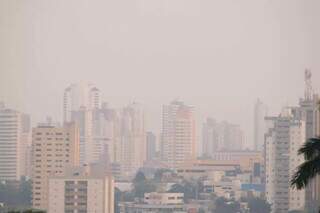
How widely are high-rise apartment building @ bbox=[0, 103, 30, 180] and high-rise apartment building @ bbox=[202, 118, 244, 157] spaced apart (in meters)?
19.1

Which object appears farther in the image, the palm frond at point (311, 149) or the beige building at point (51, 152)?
the beige building at point (51, 152)

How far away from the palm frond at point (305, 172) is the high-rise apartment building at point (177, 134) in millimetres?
86503

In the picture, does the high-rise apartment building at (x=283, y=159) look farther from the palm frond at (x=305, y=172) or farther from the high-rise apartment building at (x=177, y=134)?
the palm frond at (x=305, y=172)

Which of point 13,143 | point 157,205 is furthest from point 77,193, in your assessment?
point 13,143

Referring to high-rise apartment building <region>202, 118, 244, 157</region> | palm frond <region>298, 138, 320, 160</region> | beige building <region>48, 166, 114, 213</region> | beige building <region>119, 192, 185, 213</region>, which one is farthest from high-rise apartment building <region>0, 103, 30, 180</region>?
palm frond <region>298, 138, 320, 160</region>

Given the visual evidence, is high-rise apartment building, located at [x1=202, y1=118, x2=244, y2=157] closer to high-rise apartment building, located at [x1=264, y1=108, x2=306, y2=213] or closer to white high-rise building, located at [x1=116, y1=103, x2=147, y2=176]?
white high-rise building, located at [x1=116, y1=103, x2=147, y2=176]

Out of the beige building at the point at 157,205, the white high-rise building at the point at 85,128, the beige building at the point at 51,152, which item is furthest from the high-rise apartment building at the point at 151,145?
the beige building at the point at 51,152

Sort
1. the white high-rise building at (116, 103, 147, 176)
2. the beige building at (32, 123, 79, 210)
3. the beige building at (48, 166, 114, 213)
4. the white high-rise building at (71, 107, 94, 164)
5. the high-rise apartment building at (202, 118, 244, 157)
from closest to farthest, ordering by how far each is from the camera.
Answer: the beige building at (48, 166, 114, 213)
the beige building at (32, 123, 79, 210)
the white high-rise building at (71, 107, 94, 164)
the white high-rise building at (116, 103, 147, 176)
the high-rise apartment building at (202, 118, 244, 157)

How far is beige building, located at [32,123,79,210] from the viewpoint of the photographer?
6103cm

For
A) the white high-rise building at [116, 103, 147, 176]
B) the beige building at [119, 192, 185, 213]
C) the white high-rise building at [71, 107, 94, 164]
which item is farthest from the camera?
the white high-rise building at [116, 103, 147, 176]

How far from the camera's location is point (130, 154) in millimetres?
100188

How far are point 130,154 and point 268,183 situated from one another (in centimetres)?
3363

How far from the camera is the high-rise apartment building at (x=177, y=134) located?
99.8 meters

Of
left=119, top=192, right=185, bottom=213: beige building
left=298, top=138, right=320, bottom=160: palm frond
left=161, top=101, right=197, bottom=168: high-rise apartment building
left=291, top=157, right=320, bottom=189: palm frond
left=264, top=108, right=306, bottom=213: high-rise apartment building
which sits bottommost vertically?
left=291, top=157, right=320, bottom=189: palm frond
